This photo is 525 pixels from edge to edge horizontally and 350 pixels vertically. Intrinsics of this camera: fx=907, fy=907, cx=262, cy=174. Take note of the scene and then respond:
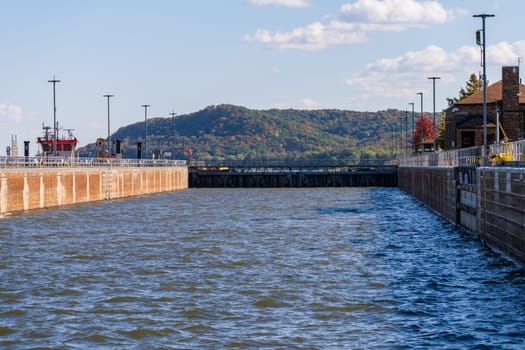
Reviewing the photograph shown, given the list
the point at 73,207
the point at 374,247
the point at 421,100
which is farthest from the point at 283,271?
the point at 421,100

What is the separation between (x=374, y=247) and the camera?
3794 centimetres

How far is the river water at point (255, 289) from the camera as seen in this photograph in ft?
64.6

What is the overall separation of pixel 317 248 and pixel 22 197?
96.9 ft

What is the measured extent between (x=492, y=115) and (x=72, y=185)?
51.7 meters

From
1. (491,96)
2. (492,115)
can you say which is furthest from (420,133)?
(492,115)

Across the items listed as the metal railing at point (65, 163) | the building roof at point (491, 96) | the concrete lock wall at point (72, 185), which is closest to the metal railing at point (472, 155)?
the concrete lock wall at point (72, 185)

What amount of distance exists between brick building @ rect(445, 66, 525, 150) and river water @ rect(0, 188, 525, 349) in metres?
51.5

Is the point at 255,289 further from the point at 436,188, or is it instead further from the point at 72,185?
the point at 72,185

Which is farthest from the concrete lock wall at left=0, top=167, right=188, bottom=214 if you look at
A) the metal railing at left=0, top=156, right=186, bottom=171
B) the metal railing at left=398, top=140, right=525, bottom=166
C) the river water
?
the metal railing at left=398, top=140, right=525, bottom=166

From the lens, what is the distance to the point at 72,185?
240 ft

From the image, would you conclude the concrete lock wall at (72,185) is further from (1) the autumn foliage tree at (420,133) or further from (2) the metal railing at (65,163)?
(1) the autumn foliage tree at (420,133)

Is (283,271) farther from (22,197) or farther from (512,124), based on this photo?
(512,124)

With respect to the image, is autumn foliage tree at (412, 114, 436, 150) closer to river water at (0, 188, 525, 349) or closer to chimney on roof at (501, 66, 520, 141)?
chimney on roof at (501, 66, 520, 141)

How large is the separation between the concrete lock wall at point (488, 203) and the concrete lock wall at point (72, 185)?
89.2 feet
